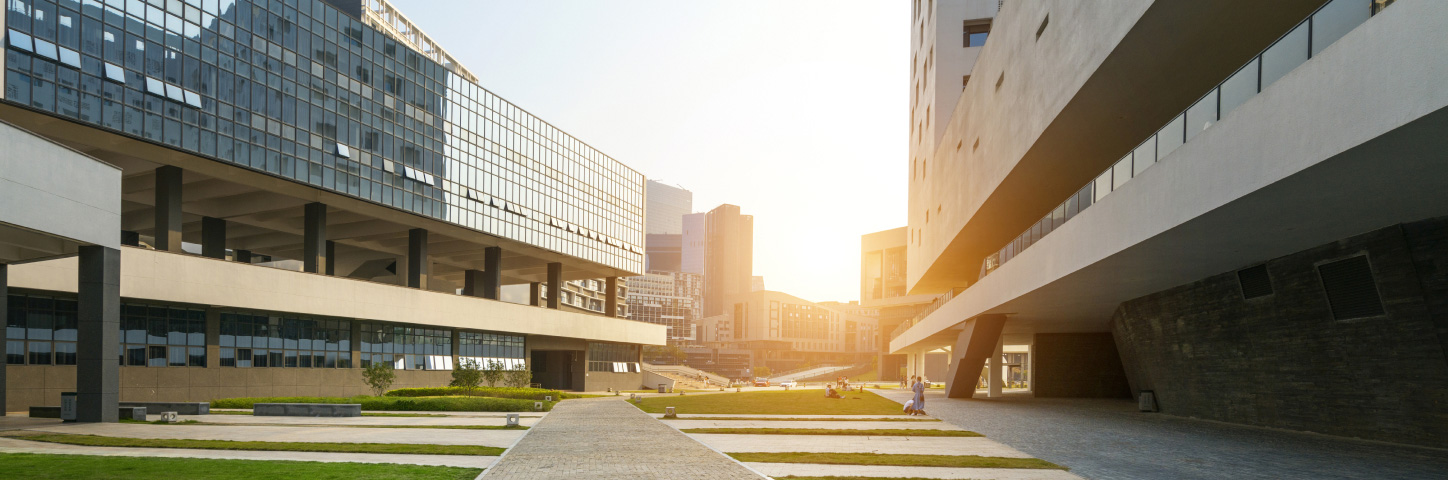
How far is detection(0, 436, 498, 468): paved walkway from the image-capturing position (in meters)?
15.9

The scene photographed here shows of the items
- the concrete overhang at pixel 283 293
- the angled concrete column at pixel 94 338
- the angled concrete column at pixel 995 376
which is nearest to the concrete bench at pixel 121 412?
the angled concrete column at pixel 94 338

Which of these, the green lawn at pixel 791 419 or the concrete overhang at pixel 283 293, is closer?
the green lawn at pixel 791 419

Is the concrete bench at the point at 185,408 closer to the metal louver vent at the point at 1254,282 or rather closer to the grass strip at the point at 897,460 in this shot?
the grass strip at the point at 897,460

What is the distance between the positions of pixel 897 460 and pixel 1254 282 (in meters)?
10.2

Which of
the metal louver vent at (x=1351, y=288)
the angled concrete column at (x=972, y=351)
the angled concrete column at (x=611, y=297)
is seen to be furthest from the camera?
the angled concrete column at (x=611, y=297)

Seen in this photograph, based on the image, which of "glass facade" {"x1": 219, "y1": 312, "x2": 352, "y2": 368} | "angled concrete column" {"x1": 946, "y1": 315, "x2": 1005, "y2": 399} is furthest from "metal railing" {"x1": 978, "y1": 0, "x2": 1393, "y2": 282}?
"glass facade" {"x1": 219, "y1": 312, "x2": 352, "y2": 368}

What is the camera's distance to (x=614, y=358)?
8806 cm

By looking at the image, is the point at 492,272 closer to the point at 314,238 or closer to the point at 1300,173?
the point at 314,238

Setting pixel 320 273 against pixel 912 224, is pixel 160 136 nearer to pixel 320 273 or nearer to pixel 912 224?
pixel 320 273

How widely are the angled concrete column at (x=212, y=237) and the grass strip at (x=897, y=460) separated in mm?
43826

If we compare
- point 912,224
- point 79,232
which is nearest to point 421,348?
point 912,224

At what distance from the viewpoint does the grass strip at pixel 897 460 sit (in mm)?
15953

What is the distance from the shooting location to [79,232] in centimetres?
2361

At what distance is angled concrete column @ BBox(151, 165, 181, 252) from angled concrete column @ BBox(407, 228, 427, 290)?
17808mm
